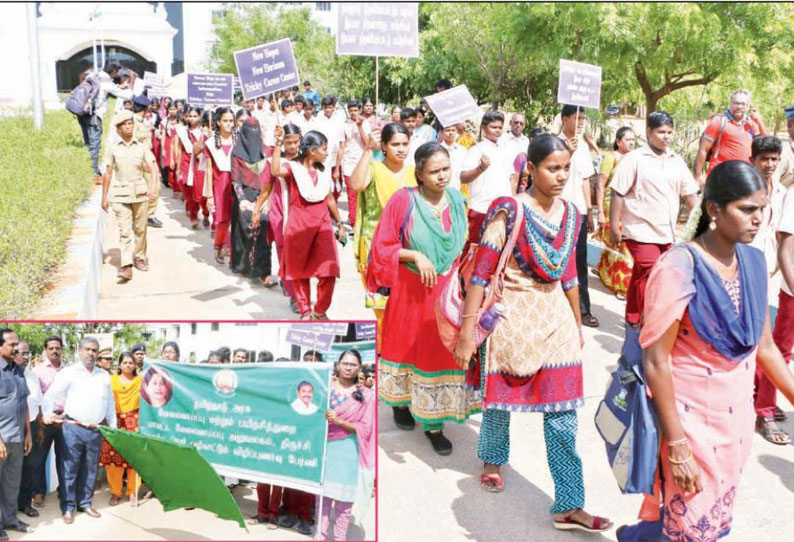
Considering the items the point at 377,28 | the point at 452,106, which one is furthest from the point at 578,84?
the point at 377,28

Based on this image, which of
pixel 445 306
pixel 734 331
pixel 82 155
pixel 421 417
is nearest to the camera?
pixel 734 331

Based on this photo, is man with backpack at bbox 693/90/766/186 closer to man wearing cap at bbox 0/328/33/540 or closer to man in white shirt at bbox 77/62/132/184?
man wearing cap at bbox 0/328/33/540

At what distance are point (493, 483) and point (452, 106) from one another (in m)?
4.52

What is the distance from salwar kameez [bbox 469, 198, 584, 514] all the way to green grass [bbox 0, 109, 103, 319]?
10.4 feet

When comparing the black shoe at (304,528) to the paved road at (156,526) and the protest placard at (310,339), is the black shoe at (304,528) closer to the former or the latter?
the paved road at (156,526)

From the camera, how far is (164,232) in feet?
40.1

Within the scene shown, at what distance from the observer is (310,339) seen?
2.63m

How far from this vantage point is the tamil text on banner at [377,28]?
301 inches

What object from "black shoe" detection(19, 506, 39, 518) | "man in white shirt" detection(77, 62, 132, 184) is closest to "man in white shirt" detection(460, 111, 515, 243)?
"black shoe" detection(19, 506, 39, 518)

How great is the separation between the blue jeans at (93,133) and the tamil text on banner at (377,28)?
8049 millimetres

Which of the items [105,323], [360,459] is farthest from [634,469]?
[105,323]

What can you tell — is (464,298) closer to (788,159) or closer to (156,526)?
(156,526)

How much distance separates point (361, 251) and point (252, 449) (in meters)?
3.41

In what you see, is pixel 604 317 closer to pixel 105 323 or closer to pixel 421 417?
pixel 421 417
